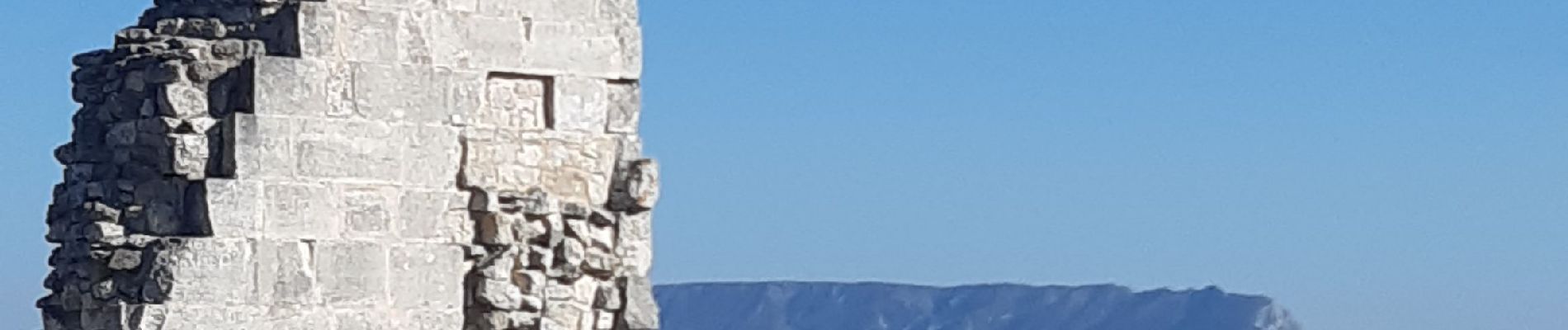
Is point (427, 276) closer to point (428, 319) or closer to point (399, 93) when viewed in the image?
point (428, 319)

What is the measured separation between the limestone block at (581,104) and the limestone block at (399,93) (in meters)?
0.67

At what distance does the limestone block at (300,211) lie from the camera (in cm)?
1541

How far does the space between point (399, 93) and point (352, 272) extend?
768 millimetres

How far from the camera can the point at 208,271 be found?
15266 millimetres

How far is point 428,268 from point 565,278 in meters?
0.83

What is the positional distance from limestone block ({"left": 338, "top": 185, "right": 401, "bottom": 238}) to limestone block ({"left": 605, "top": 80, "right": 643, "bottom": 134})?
1.27m

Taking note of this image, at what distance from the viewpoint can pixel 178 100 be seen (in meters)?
15.6

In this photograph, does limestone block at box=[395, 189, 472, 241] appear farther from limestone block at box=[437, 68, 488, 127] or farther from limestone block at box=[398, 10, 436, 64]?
limestone block at box=[398, 10, 436, 64]

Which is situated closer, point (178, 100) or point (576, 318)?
point (178, 100)

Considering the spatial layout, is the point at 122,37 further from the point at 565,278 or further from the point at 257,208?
the point at 565,278

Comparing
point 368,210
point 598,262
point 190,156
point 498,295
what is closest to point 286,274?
point 368,210

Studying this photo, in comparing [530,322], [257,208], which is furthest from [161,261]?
[530,322]

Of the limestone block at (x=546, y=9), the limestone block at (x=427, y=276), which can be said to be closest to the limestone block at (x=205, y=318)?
the limestone block at (x=427, y=276)

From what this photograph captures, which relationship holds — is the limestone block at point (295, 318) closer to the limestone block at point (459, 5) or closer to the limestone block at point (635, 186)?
the limestone block at point (459, 5)
